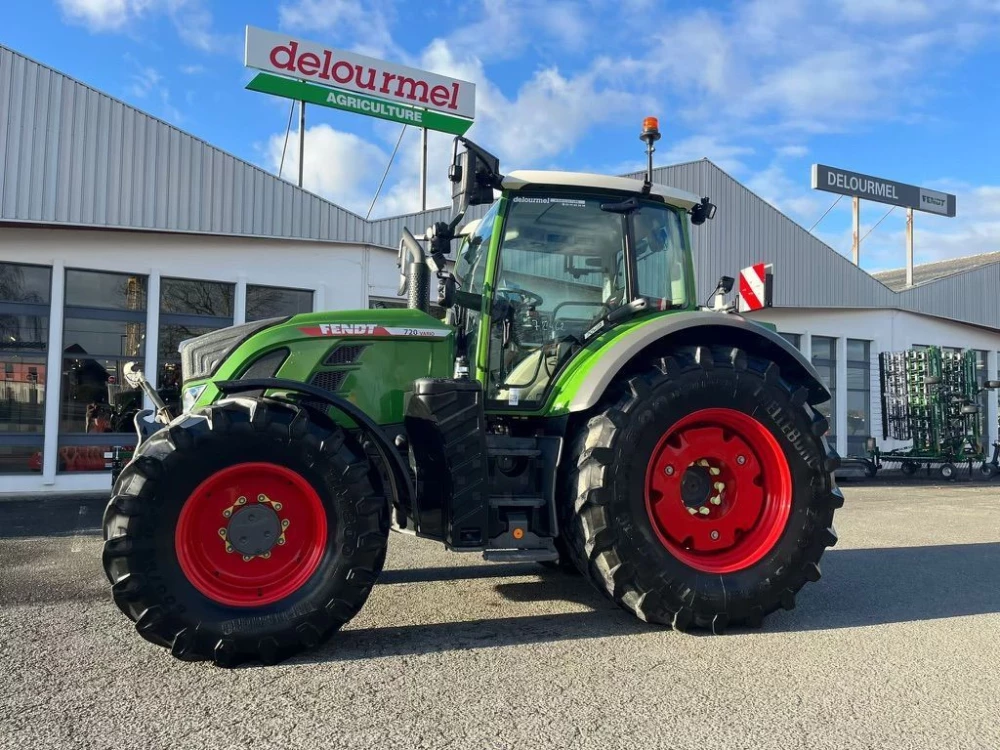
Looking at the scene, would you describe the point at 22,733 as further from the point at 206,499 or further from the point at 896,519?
the point at 896,519

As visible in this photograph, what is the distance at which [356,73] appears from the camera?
41.4 ft

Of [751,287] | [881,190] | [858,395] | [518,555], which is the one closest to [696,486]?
[518,555]

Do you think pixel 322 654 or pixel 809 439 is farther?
pixel 809 439

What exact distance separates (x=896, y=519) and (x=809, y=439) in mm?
5221

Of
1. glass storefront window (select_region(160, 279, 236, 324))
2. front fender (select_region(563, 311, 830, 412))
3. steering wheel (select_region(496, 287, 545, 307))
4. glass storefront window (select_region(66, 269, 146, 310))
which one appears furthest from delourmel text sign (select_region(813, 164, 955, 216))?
steering wheel (select_region(496, 287, 545, 307))

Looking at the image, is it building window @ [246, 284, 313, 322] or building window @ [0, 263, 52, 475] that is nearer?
building window @ [0, 263, 52, 475]

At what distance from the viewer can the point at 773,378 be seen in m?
4.17

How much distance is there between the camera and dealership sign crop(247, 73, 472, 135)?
12.2 meters

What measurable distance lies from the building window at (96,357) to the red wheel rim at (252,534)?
330 inches

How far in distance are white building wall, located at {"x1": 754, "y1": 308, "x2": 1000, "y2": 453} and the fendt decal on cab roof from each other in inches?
513

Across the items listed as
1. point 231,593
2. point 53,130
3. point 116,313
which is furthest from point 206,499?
point 53,130

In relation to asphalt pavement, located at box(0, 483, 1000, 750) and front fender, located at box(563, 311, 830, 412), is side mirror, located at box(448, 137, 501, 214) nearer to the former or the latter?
front fender, located at box(563, 311, 830, 412)

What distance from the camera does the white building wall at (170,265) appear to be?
10.4 metres

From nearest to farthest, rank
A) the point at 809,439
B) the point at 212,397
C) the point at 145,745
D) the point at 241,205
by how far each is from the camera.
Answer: the point at 145,745 → the point at 212,397 → the point at 809,439 → the point at 241,205
